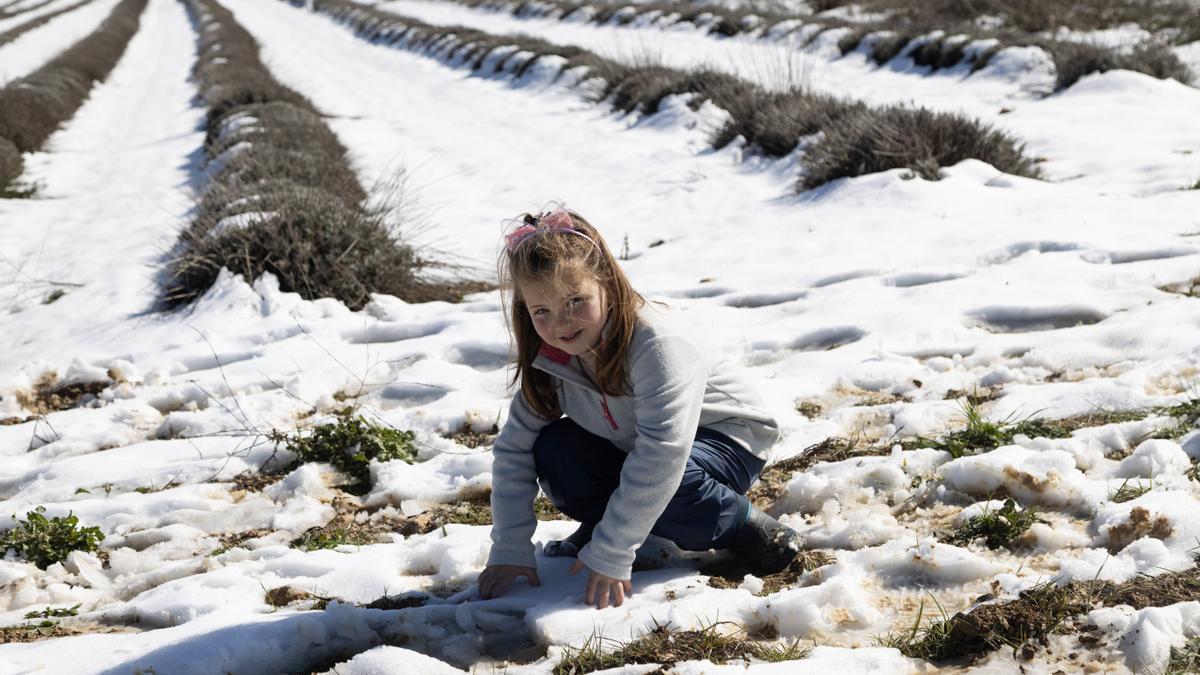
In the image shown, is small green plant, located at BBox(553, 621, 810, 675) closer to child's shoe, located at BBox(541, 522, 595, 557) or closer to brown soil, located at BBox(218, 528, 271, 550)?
child's shoe, located at BBox(541, 522, 595, 557)

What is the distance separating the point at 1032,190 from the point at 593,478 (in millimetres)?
4748

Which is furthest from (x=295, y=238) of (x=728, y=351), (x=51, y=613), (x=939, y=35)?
(x=939, y=35)

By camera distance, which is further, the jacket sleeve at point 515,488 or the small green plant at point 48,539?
the small green plant at point 48,539

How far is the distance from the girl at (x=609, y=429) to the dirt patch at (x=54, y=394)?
2.76 metres

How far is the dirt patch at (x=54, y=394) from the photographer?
4395 mm

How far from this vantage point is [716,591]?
248 centimetres

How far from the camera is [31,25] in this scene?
34.8m

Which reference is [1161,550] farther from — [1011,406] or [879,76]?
[879,76]

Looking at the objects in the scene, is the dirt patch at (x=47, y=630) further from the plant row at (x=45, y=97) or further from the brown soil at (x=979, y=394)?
the plant row at (x=45, y=97)

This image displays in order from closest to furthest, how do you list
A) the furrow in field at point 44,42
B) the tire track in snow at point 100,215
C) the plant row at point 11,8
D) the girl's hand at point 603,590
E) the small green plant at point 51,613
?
the girl's hand at point 603,590
the small green plant at point 51,613
the tire track in snow at point 100,215
the furrow in field at point 44,42
the plant row at point 11,8

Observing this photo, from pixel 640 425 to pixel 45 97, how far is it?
636 inches

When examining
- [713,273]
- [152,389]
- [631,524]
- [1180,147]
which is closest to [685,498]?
[631,524]

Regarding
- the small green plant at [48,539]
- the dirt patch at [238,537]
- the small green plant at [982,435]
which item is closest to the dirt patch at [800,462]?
the small green plant at [982,435]

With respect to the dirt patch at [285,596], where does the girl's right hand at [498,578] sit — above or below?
above
